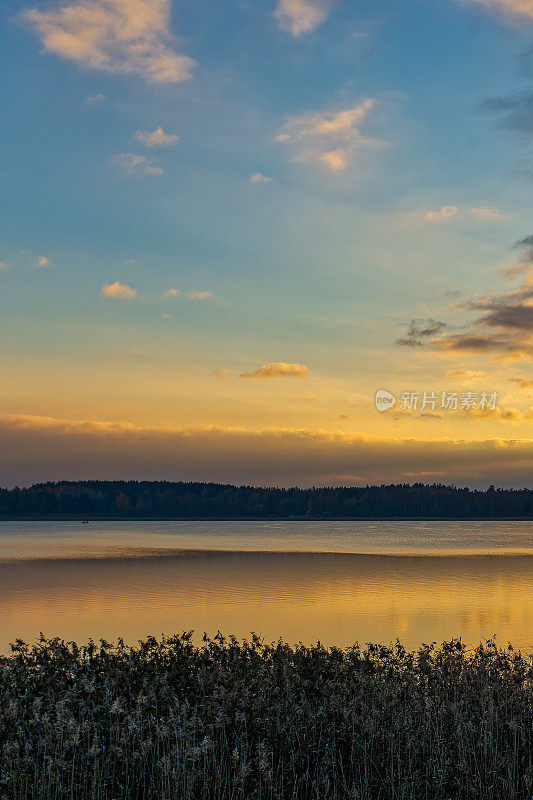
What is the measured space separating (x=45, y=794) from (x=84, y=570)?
5155 cm

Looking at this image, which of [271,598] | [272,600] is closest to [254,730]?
[272,600]

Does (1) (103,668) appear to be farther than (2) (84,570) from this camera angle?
No

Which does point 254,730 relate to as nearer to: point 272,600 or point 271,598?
point 272,600

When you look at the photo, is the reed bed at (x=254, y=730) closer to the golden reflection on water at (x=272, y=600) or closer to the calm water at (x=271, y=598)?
the golden reflection on water at (x=272, y=600)

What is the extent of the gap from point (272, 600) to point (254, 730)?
97.0ft

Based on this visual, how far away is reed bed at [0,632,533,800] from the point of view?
11000 mm

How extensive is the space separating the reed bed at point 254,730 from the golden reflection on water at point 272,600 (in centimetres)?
1309

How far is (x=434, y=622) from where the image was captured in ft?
117

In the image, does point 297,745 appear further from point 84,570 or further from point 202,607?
point 84,570

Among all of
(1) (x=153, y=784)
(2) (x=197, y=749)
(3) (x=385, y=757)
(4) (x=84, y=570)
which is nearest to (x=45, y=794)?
(1) (x=153, y=784)

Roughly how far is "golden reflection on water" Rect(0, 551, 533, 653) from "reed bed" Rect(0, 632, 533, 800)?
1309 cm

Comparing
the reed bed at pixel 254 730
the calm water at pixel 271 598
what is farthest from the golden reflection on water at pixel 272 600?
the reed bed at pixel 254 730

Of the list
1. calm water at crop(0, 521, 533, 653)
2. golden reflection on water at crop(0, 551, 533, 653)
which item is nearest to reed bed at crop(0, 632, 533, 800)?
golden reflection on water at crop(0, 551, 533, 653)

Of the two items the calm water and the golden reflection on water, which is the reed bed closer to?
the golden reflection on water
